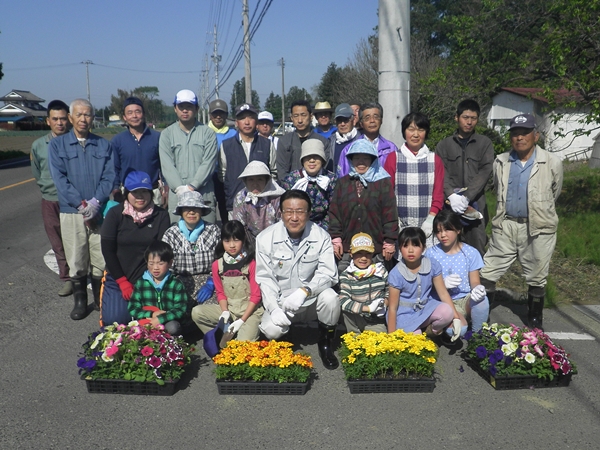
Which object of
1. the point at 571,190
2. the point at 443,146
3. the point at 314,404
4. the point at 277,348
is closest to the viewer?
the point at 314,404

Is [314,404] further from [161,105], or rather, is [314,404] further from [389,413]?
[161,105]

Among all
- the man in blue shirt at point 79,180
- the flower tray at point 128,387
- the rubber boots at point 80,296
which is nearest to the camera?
the flower tray at point 128,387

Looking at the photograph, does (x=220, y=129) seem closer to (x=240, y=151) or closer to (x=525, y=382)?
(x=240, y=151)

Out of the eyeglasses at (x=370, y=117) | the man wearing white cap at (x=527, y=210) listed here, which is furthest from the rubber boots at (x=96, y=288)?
the man wearing white cap at (x=527, y=210)

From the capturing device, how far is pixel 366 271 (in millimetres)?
4855

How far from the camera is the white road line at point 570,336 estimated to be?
512 cm

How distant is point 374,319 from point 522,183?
1.95m

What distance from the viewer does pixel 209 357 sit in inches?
186

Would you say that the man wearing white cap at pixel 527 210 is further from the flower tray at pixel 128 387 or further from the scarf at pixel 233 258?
the flower tray at pixel 128 387

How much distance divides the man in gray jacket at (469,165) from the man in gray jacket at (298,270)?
Answer: 5.45ft

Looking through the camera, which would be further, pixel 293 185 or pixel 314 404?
pixel 293 185

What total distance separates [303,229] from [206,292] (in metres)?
1.12

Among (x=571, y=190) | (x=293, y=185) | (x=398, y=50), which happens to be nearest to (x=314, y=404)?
(x=293, y=185)

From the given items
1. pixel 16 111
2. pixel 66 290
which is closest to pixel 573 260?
pixel 66 290
